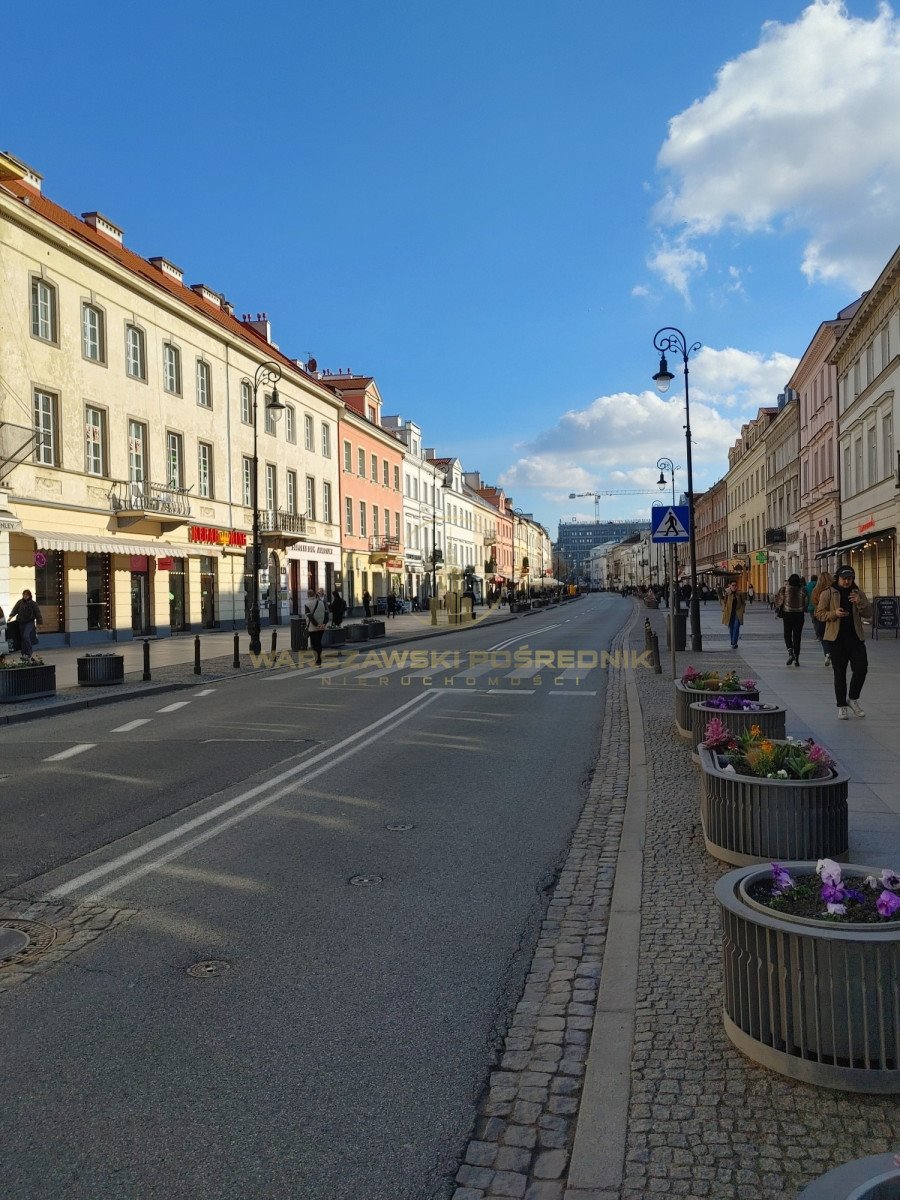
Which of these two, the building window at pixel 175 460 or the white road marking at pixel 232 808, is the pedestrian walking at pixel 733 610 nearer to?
the white road marking at pixel 232 808

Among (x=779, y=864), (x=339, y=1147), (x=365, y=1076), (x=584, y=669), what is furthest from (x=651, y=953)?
(x=584, y=669)

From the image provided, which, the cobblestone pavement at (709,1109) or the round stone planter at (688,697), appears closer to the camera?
the cobblestone pavement at (709,1109)

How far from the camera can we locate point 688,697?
9789 millimetres

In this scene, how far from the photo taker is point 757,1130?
286cm

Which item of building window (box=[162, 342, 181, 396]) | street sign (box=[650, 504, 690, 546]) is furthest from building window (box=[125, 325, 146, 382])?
street sign (box=[650, 504, 690, 546])

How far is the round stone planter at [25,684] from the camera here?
47.0 ft

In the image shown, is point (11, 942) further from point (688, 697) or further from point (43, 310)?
point (43, 310)

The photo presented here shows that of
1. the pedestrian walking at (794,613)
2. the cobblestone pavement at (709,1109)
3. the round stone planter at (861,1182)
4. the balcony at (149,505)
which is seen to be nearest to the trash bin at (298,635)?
the balcony at (149,505)

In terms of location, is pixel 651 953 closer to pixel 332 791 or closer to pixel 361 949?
pixel 361 949

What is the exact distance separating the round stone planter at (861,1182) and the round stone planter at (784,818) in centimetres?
277

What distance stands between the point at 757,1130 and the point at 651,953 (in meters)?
1.44

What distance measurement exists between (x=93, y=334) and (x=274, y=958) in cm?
2827

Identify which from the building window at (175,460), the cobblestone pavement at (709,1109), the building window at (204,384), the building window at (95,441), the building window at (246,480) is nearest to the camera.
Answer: the cobblestone pavement at (709,1109)

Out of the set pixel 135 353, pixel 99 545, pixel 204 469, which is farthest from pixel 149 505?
pixel 204 469
